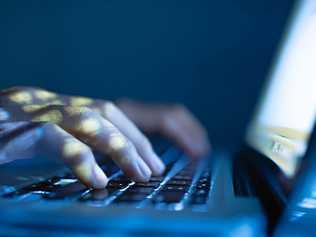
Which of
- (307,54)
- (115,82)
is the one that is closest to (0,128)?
(307,54)

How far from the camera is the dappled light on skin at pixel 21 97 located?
2.96 feet

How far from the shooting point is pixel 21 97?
0.92m

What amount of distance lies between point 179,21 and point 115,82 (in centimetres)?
27

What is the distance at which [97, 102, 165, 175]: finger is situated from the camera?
775 millimetres

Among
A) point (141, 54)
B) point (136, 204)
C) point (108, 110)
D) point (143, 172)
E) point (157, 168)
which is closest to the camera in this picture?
point (136, 204)

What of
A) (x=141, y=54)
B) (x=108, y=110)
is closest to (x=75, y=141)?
(x=108, y=110)

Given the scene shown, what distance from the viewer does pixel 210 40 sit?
1.64 m

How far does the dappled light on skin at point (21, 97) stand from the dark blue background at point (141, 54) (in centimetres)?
75

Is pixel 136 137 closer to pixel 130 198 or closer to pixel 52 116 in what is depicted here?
pixel 52 116

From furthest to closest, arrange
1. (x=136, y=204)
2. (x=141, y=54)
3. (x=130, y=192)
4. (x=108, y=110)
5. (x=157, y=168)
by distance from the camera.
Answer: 1. (x=141, y=54)
2. (x=108, y=110)
3. (x=157, y=168)
4. (x=130, y=192)
5. (x=136, y=204)

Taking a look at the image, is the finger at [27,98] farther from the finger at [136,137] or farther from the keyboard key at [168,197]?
the keyboard key at [168,197]

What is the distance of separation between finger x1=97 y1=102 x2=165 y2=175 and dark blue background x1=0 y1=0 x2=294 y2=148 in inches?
30.4

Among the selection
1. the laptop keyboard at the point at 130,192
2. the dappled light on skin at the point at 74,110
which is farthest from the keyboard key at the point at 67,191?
the dappled light on skin at the point at 74,110

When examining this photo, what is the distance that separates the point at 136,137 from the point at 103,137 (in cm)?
14
